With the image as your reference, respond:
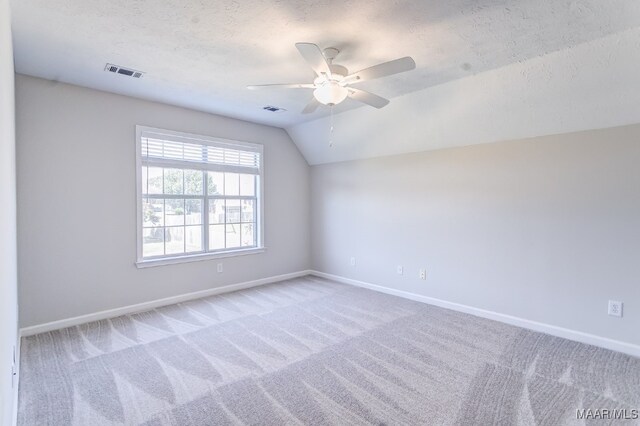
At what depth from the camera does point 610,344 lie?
9.61 feet

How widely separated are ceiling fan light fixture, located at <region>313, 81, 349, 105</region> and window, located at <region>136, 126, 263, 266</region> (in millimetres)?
2488

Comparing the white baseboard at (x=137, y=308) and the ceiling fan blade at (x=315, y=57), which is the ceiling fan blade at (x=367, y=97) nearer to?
the ceiling fan blade at (x=315, y=57)

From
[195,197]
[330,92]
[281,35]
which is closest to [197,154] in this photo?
[195,197]

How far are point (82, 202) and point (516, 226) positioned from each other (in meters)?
4.76

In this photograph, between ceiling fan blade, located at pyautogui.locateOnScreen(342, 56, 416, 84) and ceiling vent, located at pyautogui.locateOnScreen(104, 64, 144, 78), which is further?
ceiling vent, located at pyautogui.locateOnScreen(104, 64, 144, 78)

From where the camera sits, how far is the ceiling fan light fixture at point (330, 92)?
2.46m

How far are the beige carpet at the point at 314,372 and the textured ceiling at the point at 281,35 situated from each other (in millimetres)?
2561

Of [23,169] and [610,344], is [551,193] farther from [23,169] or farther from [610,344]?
[23,169]

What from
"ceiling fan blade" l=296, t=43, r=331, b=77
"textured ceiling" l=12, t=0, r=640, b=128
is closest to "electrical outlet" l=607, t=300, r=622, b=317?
"textured ceiling" l=12, t=0, r=640, b=128

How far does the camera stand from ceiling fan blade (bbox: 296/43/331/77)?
6.50ft

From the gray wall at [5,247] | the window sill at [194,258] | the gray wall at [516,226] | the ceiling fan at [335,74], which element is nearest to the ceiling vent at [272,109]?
the gray wall at [516,226]

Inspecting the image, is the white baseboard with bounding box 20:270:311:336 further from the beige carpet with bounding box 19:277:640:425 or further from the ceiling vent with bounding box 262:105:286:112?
the ceiling vent with bounding box 262:105:286:112

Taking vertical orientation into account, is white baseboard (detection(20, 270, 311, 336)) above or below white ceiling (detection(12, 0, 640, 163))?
below

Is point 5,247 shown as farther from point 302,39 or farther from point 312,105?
point 312,105
